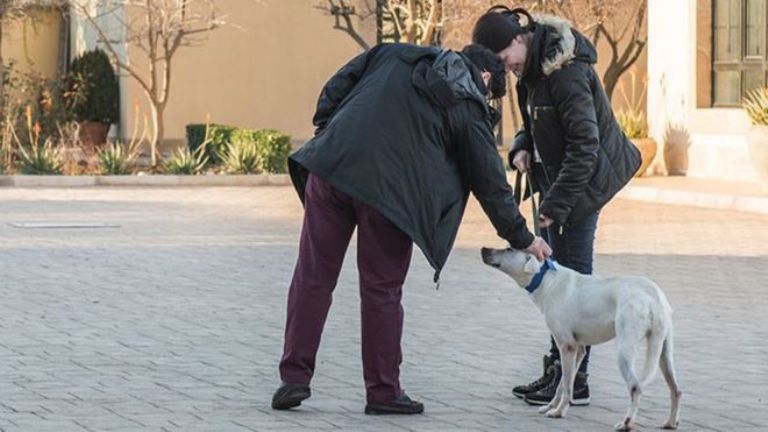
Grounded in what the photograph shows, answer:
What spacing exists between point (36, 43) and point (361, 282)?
33100 millimetres

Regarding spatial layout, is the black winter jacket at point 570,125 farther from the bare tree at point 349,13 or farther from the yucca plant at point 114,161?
the bare tree at point 349,13

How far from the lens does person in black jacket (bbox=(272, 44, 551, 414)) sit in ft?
25.3

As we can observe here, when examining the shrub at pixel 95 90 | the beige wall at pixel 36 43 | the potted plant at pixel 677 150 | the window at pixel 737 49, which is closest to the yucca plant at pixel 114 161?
the shrub at pixel 95 90

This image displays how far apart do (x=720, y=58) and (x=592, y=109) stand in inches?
707

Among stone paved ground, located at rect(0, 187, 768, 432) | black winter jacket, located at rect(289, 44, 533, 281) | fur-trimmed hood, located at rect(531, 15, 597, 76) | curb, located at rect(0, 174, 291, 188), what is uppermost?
fur-trimmed hood, located at rect(531, 15, 597, 76)

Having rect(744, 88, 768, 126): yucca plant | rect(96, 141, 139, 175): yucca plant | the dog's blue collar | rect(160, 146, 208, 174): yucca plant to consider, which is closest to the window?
rect(744, 88, 768, 126): yucca plant

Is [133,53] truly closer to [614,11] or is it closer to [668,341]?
[614,11]

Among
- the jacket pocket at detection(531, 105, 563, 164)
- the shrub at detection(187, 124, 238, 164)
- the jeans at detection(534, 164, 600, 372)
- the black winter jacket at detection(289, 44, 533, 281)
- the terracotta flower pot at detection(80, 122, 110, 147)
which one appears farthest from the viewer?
the terracotta flower pot at detection(80, 122, 110, 147)

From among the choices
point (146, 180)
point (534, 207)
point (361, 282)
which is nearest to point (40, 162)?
point (146, 180)

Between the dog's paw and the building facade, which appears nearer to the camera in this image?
the dog's paw

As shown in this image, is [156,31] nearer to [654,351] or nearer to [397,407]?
[397,407]

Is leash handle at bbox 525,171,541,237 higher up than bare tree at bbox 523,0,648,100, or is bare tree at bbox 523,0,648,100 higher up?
bare tree at bbox 523,0,648,100

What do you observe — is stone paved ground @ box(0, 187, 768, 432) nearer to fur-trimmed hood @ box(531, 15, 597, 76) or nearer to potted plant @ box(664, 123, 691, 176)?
fur-trimmed hood @ box(531, 15, 597, 76)

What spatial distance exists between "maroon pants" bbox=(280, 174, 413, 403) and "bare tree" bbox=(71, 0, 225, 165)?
20.9m
